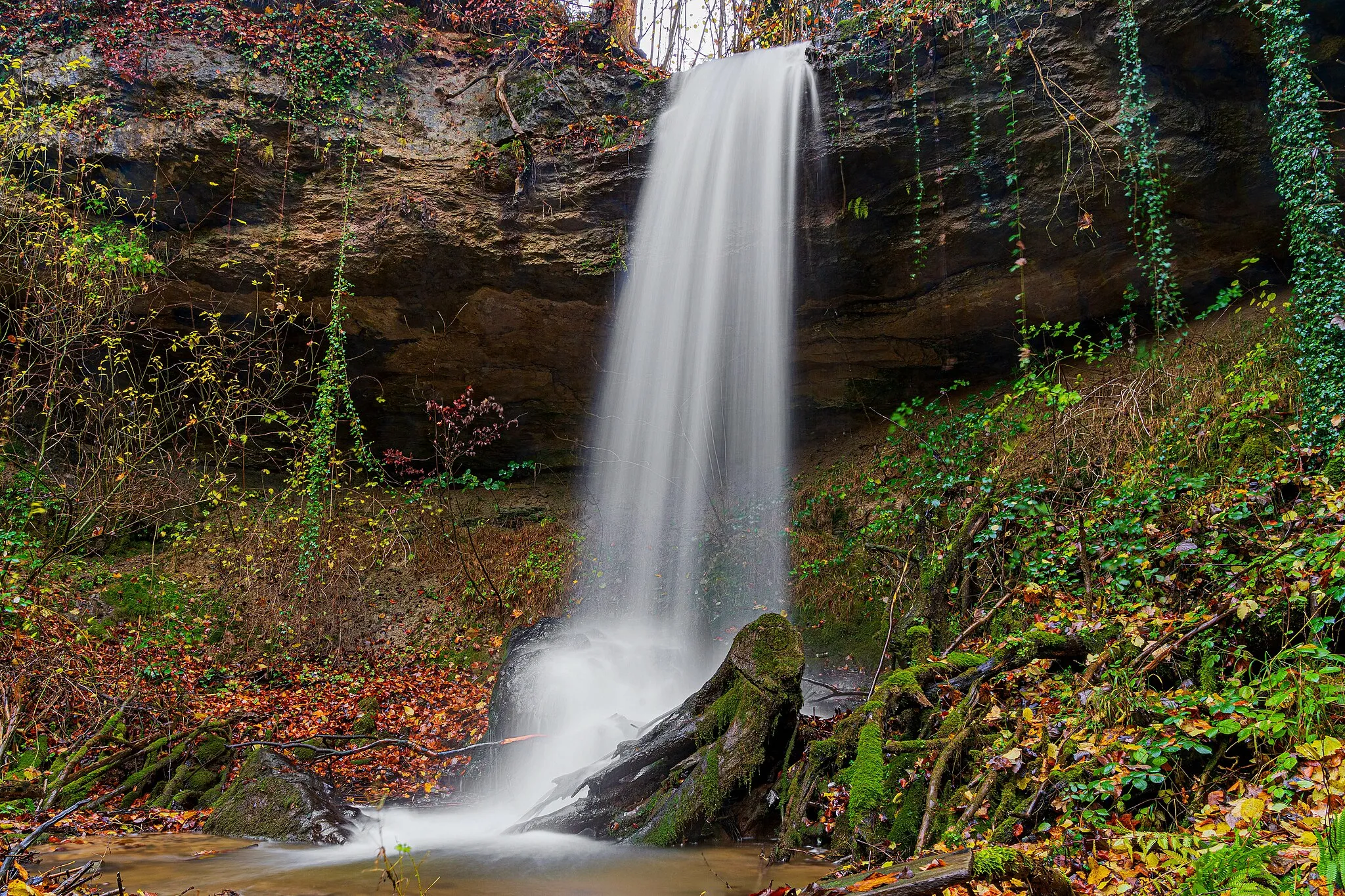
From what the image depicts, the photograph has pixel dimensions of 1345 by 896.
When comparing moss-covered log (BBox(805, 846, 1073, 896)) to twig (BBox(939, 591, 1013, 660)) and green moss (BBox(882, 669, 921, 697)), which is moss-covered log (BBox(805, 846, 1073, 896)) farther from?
twig (BBox(939, 591, 1013, 660))

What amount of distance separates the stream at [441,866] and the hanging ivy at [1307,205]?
16.0 feet

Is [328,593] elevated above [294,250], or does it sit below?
below

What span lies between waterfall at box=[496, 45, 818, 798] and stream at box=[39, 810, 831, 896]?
3089mm

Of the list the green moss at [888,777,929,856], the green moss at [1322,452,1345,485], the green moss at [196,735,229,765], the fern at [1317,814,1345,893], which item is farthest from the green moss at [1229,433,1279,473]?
the green moss at [196,735,229,765]

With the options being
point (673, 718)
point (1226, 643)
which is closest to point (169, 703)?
point (673, 718)

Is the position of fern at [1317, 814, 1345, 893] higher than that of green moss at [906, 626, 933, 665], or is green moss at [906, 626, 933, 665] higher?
fern at [1317, 814, 1345, 893]

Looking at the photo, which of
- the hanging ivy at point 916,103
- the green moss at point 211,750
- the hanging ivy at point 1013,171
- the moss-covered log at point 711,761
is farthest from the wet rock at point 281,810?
the hanging ivy at point 916,103

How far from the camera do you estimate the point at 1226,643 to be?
299 cm

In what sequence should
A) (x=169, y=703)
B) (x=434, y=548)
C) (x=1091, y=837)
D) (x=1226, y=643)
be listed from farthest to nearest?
1. (x=434, y=548)
2. (x=169, y=703)
3. (x=1226, y=643)
4. (x=1091, y=837)

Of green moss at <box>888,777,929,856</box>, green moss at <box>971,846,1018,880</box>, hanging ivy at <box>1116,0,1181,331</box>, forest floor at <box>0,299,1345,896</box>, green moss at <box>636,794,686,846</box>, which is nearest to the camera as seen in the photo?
green moss at <box>971,846,1018,880</box>

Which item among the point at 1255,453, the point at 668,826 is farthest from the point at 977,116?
the point at 668,826

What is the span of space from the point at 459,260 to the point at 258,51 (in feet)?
10.5

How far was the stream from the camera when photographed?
11.0ft

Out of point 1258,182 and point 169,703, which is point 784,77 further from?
point 169,703
